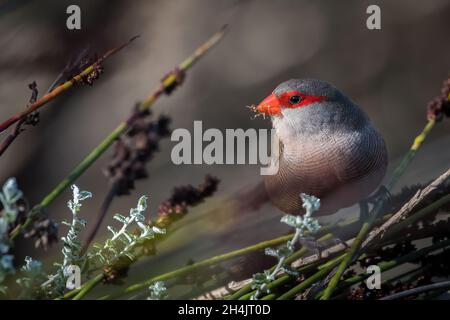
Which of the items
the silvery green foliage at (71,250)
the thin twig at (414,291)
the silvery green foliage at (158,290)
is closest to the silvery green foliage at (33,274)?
the silvery green foliage at (71,250)

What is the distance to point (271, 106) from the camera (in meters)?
0.88

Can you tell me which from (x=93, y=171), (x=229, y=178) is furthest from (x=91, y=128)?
(x=229, y=178)

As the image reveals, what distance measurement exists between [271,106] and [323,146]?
0.35 feet

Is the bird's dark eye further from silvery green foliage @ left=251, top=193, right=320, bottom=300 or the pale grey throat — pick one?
silvery green foliage @ left=251, top=193, right=320, bottom=300

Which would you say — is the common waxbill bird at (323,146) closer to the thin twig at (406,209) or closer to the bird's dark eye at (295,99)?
the bird's dark eye at (295,99)

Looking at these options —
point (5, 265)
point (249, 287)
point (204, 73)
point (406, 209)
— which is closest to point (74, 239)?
point (5, 265)

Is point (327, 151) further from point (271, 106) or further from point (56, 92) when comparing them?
point (56, 92)

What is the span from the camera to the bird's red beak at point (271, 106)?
2.86 feet

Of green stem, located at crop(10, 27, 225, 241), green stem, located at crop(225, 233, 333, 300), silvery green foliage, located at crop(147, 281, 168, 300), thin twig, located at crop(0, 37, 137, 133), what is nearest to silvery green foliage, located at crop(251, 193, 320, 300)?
green stem, located at crop(225, 233, 333, 300)

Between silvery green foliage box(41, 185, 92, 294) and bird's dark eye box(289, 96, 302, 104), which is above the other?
bird's dark eye box(289, 96, 302, 104)

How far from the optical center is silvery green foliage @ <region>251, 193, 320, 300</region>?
26.9 inches

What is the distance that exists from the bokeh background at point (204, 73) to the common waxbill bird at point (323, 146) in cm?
3

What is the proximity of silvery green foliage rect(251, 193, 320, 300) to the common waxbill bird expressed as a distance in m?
0.17
